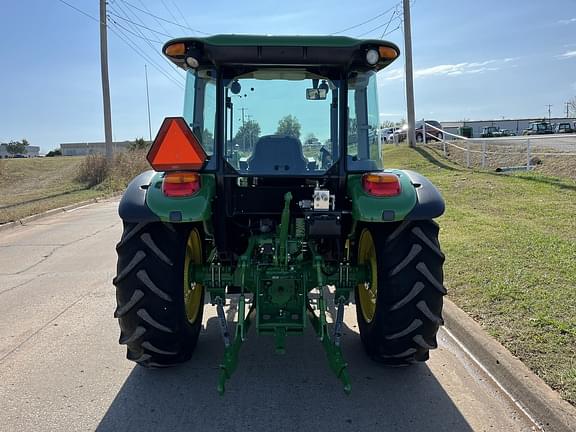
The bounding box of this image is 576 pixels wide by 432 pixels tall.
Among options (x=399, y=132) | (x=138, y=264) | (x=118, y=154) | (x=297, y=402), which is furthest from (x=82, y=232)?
(x=399, y=132)

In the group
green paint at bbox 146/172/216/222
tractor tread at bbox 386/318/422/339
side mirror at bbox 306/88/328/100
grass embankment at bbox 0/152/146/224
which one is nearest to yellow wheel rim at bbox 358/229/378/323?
tractor tread at bbox 386/318/422/339

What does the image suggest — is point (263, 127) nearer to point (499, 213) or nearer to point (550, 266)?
point (550, 266)

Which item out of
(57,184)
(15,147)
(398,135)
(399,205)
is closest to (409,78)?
(398,135)

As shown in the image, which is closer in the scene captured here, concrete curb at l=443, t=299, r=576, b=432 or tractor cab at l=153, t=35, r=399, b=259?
concrete curb at l=443, t=299, r=576, b=432

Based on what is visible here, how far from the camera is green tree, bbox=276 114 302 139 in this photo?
3.95 m

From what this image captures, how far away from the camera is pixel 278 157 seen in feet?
12.5

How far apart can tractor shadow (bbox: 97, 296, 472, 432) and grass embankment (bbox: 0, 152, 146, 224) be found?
32.3ft

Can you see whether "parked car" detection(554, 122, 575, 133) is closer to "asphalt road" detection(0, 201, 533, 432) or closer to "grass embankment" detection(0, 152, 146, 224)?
"grass embankment" detection(0, 152, 146, 224)

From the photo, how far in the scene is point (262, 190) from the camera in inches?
149

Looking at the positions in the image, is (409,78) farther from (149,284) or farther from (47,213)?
(149,284)

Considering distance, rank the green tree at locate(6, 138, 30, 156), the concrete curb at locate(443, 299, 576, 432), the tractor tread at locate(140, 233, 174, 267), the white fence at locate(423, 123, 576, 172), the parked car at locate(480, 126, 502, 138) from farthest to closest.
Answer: the green tree at locate(6, 138, 30, 156) → the parked car at locate(480, 126, 502, 138) → the white fence at locate(423, 123, 576, 172) → the tractor tread at locate(140, 233, 174, 267) → the concrete curb at locate(443, 299, 576, 432)

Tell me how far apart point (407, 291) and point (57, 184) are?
23.2 meters

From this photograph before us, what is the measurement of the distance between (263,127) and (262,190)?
0.52 meters

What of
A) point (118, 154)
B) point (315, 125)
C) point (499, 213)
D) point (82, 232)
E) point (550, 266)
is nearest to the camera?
point (315, 125)
